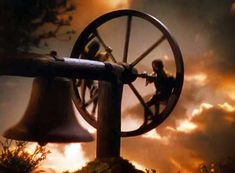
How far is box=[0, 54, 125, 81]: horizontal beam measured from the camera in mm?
2850

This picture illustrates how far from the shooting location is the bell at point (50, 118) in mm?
2447

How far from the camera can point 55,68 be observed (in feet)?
9.89

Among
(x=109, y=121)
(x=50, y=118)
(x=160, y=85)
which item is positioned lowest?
(x=50, y=118)

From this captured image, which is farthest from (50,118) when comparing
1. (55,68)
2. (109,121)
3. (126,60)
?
(126,60)

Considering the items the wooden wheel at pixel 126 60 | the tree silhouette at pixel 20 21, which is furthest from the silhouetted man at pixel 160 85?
the tree silhouette at pixel 20 21

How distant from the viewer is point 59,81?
271 cm

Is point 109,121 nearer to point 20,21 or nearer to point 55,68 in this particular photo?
point 55,68

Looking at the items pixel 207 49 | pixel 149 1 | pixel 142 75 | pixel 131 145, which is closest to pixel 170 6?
pixel 149 1

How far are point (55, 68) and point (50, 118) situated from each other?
0.54 meters

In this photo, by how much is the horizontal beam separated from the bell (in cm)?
23

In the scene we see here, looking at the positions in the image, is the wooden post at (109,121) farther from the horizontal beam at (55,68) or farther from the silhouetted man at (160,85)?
the silhouetted man at (160,85)

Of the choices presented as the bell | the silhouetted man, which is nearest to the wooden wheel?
the silhouetted man

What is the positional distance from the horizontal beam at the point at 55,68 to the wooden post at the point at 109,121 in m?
0.08

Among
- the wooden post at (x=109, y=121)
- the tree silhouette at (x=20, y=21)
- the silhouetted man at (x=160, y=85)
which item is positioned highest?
the tree silhouette at (x=20, y=21)
